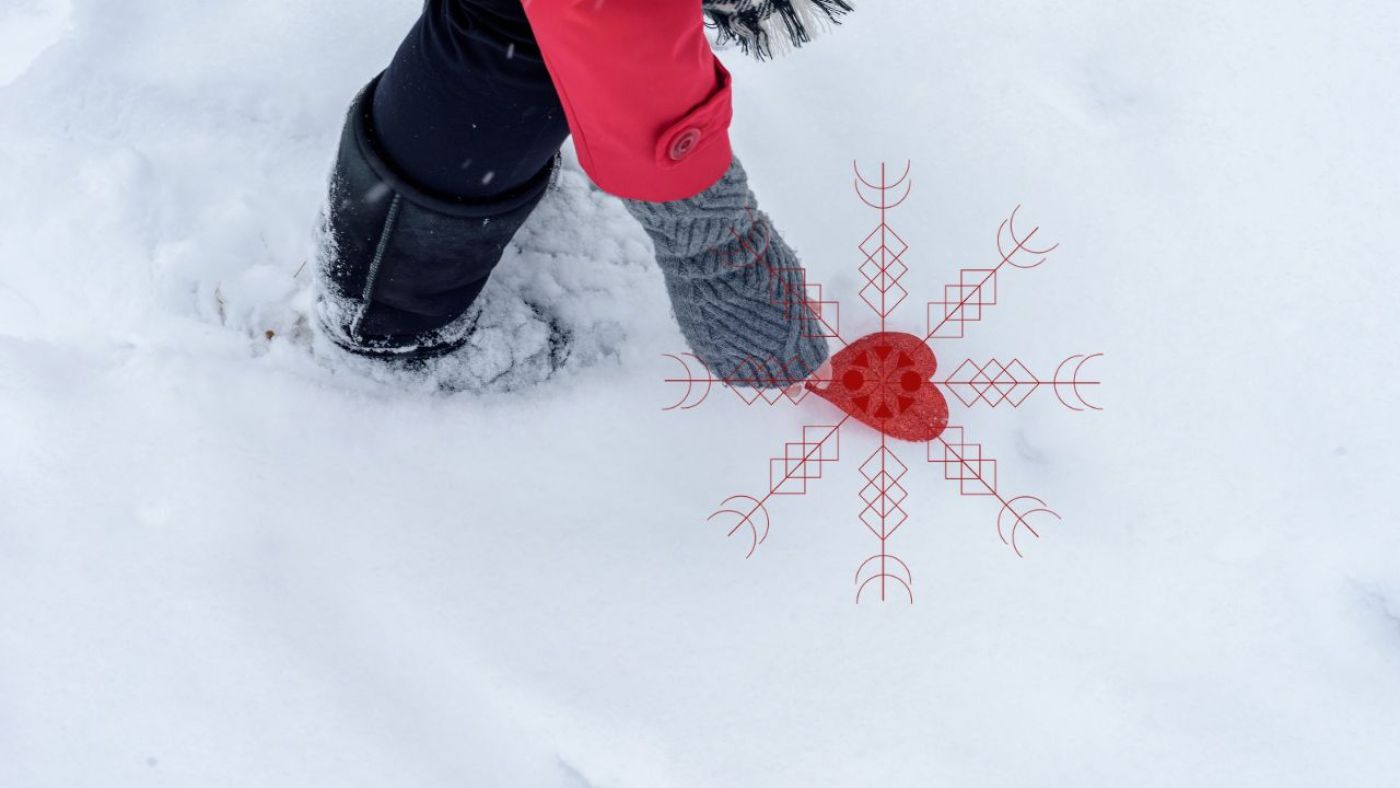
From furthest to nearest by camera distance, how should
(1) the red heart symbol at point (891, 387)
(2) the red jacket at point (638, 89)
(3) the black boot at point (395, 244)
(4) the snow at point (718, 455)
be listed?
(1) the red heart symbol at point (891, 387) → (4) the snow at point (718, 455) → (3) the black boot at point (395, 244) → (2) the red jacket at point (638, 89)

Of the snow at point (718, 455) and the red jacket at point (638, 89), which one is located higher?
the red jacket at point (638, 89)

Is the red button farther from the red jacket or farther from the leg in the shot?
the leg

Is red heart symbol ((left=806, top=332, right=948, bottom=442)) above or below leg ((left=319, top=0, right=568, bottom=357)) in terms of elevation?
below

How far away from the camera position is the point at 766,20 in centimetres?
70

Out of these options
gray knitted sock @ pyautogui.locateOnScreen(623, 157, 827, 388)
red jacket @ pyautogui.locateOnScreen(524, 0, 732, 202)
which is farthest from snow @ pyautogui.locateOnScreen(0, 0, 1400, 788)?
red jacket @ pyautogui.locateOnScreen(524, 0, 732, 202)

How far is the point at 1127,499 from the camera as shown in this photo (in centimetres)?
105

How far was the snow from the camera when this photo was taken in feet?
3.16

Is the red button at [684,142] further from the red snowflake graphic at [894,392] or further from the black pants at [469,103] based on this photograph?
the red snowflake graphic at [894,392]

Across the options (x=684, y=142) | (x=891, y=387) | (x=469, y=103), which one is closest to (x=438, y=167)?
(x=469, y=103)

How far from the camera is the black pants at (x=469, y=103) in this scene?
64 cm

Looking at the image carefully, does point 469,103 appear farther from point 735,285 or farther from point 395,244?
point 735,285

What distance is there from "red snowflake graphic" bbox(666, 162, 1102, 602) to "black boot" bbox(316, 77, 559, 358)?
30 centimetres

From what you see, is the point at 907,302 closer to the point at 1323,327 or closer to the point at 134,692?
the point at 1323,327

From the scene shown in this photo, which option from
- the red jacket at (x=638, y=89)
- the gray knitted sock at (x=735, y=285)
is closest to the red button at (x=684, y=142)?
the red jacket at (x=638, y=89)
